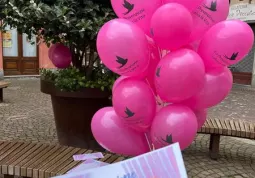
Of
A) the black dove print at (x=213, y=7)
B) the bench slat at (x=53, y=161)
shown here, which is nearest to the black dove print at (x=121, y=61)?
the black dove print at (x=213, y=7)

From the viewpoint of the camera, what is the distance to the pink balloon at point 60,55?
3898 millimetres

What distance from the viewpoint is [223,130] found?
3982 mm

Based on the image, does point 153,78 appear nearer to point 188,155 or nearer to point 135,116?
point 135,116

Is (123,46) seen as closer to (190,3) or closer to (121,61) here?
(121,61)

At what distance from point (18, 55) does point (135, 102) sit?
12337 mm

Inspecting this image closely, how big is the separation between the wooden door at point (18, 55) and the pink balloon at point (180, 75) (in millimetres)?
11921

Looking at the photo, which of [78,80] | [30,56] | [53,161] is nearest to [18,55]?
[30,56]

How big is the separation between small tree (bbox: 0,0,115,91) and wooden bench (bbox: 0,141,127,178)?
0.93 m

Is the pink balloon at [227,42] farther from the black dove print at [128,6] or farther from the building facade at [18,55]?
the building facade at [18,55]

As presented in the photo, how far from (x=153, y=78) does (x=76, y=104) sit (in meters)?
1.91

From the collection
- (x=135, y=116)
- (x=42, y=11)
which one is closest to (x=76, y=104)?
(x=42, y=11)

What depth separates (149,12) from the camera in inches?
80.0

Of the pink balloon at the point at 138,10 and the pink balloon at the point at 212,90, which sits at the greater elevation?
the pink balloon at the point at 138,10

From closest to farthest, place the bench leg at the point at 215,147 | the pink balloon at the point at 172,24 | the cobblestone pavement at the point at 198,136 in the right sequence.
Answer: the pink balloon at the point at 172,24, the cobblestone pavement at the point at 198,136, the bench leg at the point at 215,147
